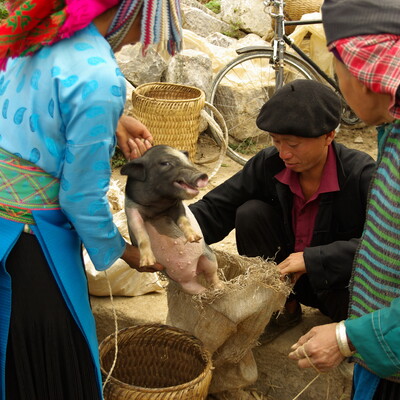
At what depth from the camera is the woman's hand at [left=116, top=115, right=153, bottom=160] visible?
297cm

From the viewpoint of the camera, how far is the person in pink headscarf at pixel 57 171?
80.5 inches

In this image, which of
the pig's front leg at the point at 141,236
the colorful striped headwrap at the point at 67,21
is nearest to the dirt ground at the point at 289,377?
the pig's front leg at the point at 141,236

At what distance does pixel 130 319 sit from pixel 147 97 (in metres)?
3.36

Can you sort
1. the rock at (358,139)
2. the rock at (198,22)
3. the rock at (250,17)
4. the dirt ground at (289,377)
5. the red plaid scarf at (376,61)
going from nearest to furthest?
the red plaid scarf at (376,61) < the dirt ground at (289,377) < the rock at (358,139) < the rock at (198,22) < the rock at (250,17)

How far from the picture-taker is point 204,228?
3.89m

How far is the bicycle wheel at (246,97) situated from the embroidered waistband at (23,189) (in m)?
6.07

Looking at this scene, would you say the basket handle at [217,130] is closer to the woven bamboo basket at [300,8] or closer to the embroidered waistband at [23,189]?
the woven bamboo basket at [300,8]

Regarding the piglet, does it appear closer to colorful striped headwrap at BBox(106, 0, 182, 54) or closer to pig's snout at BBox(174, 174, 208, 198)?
pig's snout at BBox(174, 174, 208, 198)

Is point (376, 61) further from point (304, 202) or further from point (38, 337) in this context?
point (304, 202)

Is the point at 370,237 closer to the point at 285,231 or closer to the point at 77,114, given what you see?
the point at 77,114

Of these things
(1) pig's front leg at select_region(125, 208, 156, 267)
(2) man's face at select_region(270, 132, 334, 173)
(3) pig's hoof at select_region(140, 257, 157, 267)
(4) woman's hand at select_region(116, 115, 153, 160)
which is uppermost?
(4) woman's hand at select_region(116, 115, 153, 160)

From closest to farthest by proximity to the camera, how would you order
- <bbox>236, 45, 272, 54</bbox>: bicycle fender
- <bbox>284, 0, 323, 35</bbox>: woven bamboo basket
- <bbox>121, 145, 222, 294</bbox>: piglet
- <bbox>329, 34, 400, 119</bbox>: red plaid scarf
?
<bbox>329, 34, 400, 119</bbox>: red plaid scarf
<bbox>121, 145, 222, 294</bbox>: piglet
<bbox>236, 45, 272, 54</bbox>: bicycle fender
<bbox>284, 0, 323, 35</bbox>: woven bamboo basket

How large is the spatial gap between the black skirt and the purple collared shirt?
1.61 meters

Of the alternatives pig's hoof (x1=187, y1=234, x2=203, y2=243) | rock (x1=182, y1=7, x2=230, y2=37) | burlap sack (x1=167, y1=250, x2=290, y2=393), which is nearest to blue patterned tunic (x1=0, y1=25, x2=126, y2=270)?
pig's hoof (x1=187, y1=234, x2=203, y2=243)
